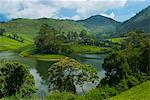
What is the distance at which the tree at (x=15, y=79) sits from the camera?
4991 cm

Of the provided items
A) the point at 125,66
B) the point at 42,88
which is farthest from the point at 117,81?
the point at 42,88

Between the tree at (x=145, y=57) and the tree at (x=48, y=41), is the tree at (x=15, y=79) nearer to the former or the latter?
the tree at (x=145, y=57)

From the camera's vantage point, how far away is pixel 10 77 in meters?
50.7

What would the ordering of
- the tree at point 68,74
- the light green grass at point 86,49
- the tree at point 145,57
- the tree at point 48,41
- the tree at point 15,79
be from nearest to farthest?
the tree at point 15,79 → the tree at point 68,74 → the tree at point 145,57 → the tree at point 48,41 → the light green grass at point 86,49

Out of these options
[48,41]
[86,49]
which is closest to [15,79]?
[48,41]

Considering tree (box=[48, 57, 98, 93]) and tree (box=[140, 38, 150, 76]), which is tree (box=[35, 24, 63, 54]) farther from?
tree (box=[48, 57, 98, 93])

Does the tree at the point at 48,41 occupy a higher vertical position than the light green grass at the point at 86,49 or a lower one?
higher

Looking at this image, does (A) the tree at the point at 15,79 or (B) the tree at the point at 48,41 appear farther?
(B) the tree at the point at 48,41

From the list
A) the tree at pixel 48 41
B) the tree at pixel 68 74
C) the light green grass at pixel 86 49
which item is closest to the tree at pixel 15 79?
the tree at pixel 68 74

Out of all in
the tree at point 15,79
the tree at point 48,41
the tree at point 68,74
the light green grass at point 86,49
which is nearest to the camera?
the tree at point 15,79

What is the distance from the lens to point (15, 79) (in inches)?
2004

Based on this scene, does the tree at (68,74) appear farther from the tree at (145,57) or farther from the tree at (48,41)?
the tree at (48,41)

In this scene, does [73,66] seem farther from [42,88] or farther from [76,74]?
[42,88]

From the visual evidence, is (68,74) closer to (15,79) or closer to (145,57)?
(15,79)
